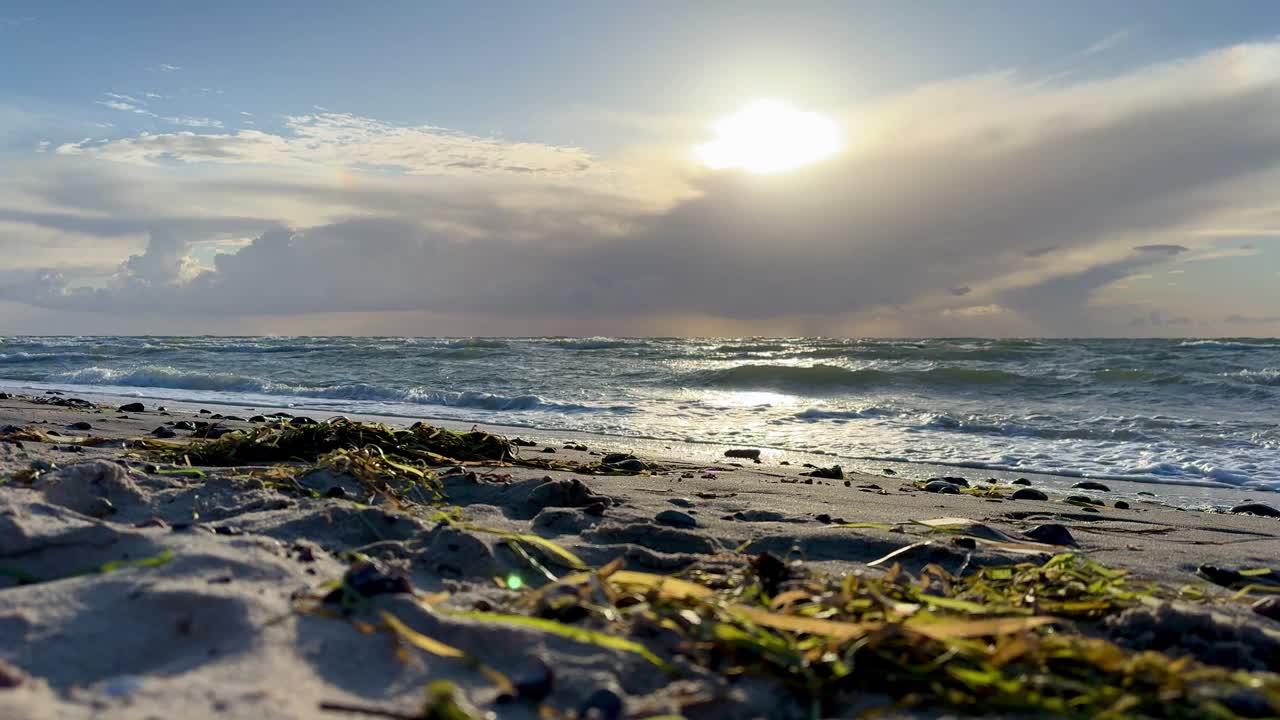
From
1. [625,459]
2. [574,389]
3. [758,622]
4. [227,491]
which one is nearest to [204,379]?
[574,389]

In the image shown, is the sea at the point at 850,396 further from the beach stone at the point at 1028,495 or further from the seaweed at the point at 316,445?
the seaweed at the point at 316,445

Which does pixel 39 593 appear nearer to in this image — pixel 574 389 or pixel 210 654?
pixel 210 654

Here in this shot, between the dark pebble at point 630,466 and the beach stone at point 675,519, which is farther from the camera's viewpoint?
the dark pebble at point 630,466

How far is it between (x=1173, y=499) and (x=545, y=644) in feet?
19.2

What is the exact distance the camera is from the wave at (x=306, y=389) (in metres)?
12.5

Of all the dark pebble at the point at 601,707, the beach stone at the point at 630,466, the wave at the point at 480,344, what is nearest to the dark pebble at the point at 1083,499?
the beach stone at the point at 630,466

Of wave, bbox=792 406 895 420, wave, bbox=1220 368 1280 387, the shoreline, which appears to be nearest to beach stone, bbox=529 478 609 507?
the shoreline

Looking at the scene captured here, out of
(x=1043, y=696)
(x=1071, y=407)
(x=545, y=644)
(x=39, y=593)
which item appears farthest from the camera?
(x=1071, y=407)

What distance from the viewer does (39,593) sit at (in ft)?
6.33

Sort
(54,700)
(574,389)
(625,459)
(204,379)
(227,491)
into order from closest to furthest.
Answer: (54,700), (227,491), (625,459), (574,389), (204,379)

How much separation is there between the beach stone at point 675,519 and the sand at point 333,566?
0.04 ft

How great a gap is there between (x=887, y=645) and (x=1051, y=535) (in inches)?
84.4

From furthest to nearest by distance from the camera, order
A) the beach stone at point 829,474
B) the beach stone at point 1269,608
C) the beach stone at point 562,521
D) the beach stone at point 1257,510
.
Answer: the beach stone at point 829,474 < the beach stone at point 1257,510 < the beach stone at point 562,521 < the beach stone at point 1269,608

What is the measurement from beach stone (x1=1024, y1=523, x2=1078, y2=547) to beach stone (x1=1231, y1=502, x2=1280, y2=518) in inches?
105
